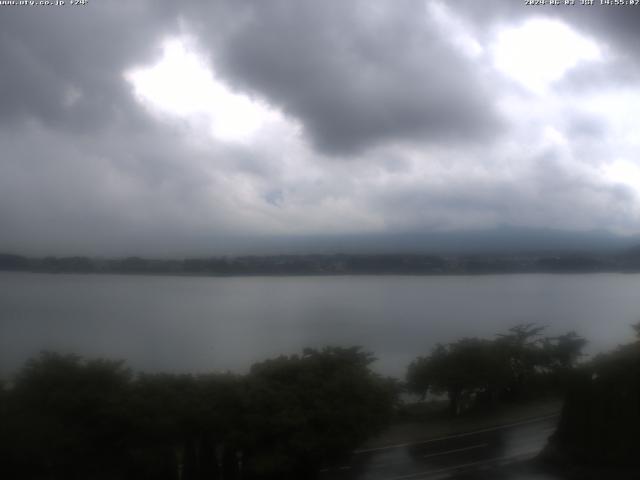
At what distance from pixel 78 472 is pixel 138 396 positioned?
148 cm

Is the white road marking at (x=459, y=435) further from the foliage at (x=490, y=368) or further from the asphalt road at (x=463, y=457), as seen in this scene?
the foliage at (x=490, y=368)

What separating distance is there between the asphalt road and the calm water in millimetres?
2593

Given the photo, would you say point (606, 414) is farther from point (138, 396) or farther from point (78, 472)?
point (78, 472)

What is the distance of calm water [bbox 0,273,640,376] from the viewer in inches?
494

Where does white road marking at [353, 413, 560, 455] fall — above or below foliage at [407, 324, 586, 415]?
below

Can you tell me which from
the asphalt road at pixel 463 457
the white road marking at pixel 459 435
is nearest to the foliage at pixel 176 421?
the asphalt road at pixel 463 457

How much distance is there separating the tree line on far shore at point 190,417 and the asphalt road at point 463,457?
67 centimetres

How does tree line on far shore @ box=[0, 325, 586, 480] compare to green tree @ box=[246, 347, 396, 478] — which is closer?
tree line on far shore @ box=[0, 325, 586, 480]

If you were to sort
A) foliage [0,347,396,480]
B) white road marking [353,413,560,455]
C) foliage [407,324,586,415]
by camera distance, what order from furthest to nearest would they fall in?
foliage [407,324,586,415] < white road marking [353,413,560,455] < foliage [0,347,396,480]

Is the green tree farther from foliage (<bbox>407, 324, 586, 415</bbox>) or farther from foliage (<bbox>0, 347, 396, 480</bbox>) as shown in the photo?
foliage (<bbox>407, 324, 586, 415</bbox>)

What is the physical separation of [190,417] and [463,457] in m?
5.71

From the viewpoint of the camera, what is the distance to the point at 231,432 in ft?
32.8

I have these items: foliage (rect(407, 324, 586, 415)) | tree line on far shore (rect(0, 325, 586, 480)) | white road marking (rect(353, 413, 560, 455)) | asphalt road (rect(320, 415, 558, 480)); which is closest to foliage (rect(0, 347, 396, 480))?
tree line on far shore (rect(0, 325, 586, 480))

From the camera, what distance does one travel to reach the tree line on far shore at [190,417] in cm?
877
